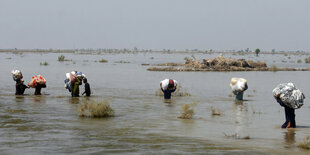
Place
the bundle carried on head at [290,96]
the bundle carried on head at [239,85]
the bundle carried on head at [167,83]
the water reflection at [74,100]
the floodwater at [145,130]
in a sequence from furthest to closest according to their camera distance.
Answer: the bundle carried on head at [239,85] → the bundle carried on head at [167,83] → the water reflection at [74,100] → the bundle carried on head at [290,96] → the floodwater at [145,130]

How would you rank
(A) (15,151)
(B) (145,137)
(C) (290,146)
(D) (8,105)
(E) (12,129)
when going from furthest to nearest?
(D) (8,105) → (E) (12,129) → (B) (145,137) → (C) (290,146) → (A) (15,151)

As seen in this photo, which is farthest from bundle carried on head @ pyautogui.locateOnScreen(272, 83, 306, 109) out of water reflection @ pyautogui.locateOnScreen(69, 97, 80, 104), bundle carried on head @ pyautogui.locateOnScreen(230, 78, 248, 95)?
water reflection @ pyautogui.locateOnScreen(69, 97, 80, 104)

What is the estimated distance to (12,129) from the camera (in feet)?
35.0

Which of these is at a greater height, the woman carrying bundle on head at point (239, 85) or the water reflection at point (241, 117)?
the woman carrying bundle on head at point (239, 85)

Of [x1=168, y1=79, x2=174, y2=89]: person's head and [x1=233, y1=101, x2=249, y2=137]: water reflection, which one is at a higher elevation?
[x1=168, y1=79, x2=174, y2=89]: person's head

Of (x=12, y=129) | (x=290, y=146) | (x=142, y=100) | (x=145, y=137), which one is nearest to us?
(x=290, y=146)

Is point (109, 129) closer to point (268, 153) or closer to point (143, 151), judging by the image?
point (143, 151)

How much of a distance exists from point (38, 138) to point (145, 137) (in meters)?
2.17

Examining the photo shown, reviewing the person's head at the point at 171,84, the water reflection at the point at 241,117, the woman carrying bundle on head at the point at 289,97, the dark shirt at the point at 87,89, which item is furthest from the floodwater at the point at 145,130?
the dark shirt at the point at 87,89

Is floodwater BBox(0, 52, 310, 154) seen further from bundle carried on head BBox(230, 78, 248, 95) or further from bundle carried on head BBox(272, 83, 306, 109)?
bundle carried on head BBox(230, 78, 248, 95)

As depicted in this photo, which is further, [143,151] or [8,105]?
[8,105]

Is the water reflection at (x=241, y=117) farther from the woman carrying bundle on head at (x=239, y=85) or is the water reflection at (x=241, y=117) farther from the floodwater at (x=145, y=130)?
the woman carrying bundle on head at (x=239, y=85)

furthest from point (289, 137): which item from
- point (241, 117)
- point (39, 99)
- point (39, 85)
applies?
point (39, 85)

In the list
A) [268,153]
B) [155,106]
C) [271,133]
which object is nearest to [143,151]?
[268,153]
